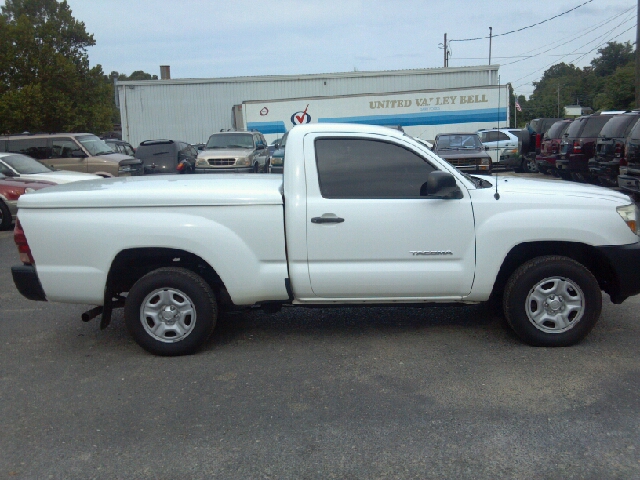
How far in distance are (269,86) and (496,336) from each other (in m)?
33.9

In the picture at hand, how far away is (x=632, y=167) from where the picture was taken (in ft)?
36.6

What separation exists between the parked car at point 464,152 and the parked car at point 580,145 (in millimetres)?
1918

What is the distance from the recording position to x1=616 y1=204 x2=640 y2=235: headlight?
521cm

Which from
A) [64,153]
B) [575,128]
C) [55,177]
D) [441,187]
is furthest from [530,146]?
[441,187]

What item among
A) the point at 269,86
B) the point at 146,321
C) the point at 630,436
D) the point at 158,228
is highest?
the point at 269,86

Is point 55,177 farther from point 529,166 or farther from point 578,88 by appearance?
point 578,88

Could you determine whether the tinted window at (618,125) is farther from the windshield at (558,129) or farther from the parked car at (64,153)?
the parked car at (64,153)

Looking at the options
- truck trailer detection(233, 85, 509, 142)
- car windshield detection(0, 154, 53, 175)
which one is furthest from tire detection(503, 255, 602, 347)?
truck trailer detection(233, 85, 509, 142)

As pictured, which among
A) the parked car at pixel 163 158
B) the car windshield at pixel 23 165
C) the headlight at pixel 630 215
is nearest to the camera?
the headlight at pixel 630 215

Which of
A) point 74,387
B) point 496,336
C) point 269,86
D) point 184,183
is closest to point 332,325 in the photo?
point 496,336

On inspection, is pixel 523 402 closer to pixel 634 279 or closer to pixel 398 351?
pixel 398 351

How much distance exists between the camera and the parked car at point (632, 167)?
10898 mm

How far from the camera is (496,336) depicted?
222 inches

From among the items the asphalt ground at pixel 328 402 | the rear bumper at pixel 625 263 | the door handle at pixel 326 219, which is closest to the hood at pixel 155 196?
the door handle at pixel 326 219
